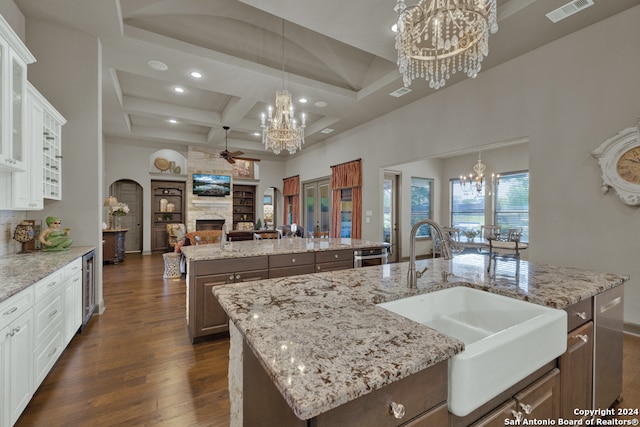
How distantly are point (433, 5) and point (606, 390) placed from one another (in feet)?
8.22

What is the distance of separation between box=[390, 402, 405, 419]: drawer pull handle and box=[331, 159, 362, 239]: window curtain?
5741mm

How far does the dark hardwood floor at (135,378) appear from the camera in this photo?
1.77m

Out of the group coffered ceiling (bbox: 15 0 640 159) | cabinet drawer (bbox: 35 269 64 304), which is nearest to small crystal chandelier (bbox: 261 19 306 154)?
coffered ceiling (bbox: 15 0 640 159)

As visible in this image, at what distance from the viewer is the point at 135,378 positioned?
215 centimetres

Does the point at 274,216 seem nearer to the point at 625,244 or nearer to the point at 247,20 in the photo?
the point at 247,20

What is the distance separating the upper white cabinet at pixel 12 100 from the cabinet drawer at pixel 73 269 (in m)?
0.86

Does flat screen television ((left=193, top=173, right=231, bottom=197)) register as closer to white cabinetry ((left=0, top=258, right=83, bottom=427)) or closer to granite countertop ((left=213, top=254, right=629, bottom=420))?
white cabinetry ((left=0, top=258, right=83, bottom=427))

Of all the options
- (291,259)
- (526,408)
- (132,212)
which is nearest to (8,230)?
(291,259)

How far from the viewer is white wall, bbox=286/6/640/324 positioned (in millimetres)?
2873

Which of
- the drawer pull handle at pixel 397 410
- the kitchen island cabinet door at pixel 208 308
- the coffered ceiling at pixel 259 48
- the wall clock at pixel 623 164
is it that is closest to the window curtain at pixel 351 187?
the coffered ceiling at pixel 259 48

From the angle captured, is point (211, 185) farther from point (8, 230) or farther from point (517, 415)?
point (517, 415)

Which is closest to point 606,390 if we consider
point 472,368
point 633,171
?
point 472,368

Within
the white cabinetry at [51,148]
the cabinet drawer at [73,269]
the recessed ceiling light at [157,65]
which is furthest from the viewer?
the recessed ceiling light at [157,65]

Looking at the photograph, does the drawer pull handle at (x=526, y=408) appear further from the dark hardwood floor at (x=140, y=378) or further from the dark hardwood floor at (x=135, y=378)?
the dark hardwood floor at (x=135, y=378)
